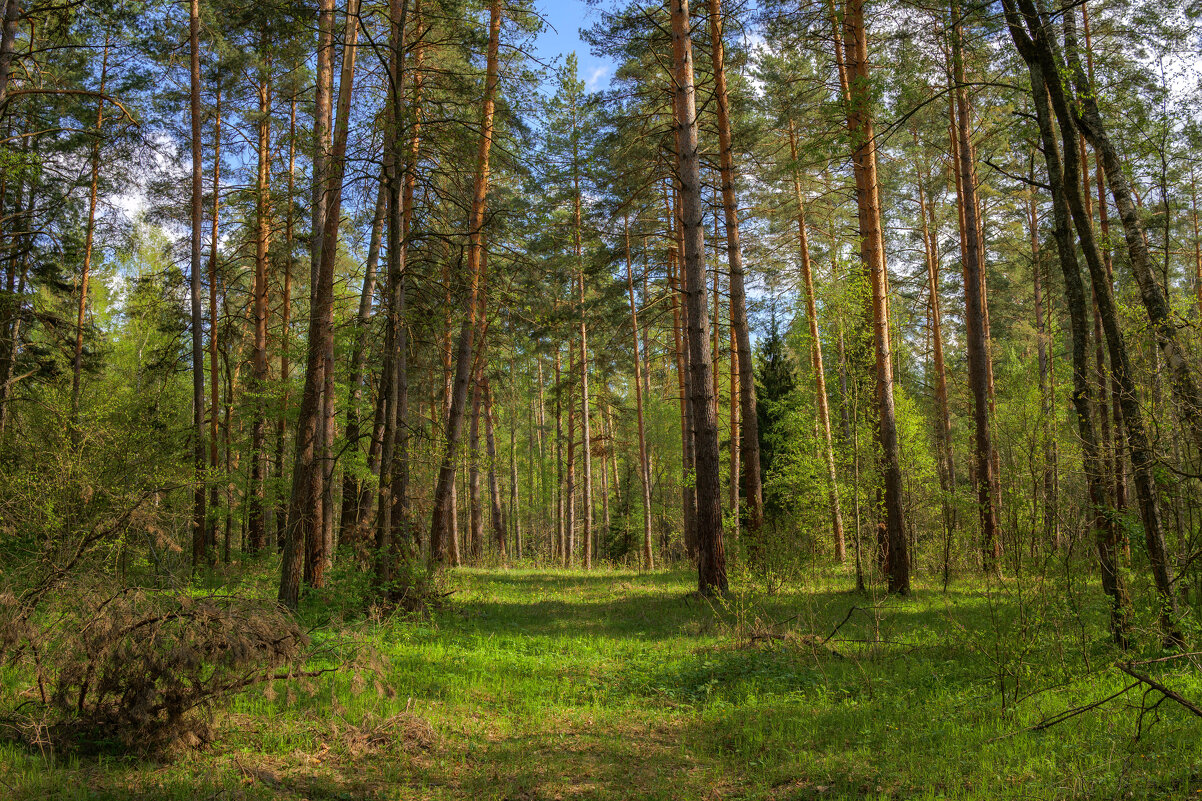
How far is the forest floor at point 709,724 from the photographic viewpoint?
11.6ft

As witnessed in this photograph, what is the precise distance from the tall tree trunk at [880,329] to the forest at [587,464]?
0.07 m

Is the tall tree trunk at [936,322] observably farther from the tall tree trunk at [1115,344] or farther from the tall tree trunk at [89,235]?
the tall tree trunk at [89,235]

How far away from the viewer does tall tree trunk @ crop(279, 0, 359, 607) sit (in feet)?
23.5

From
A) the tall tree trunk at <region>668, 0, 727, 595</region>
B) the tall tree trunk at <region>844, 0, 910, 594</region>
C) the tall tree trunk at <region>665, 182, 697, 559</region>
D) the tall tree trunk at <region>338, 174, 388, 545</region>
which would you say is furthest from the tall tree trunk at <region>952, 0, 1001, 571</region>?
the tall tree trunk at <region>338, 174, 388, 545</region>

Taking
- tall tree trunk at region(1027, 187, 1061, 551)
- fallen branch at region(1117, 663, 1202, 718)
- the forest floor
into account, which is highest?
tall tree trunk at region(1027, 187, 1061, 551)

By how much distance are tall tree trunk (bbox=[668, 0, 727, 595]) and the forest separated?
3.0 inches

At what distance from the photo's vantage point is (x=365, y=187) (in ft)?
26.4

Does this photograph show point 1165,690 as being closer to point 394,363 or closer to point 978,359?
point 394,363

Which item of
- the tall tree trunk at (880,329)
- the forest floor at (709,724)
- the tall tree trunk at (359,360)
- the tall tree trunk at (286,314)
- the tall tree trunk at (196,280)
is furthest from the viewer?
the tall tree trunk at (196,280)

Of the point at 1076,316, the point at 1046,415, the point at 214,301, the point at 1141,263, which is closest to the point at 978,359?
the point at 1046,415

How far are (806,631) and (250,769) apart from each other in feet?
19.7

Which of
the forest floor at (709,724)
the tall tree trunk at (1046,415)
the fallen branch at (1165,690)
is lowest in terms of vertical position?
the forest floor at (709,724)

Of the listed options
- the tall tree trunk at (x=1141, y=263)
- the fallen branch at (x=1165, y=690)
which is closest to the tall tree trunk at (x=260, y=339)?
the fallen branch at (x=1165, y=690)

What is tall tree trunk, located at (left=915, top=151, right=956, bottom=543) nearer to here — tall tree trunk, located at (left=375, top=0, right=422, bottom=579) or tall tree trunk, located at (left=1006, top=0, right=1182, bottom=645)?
tall tree trunk, located at (left=1006, top=0, right=1182, bottom=645)
